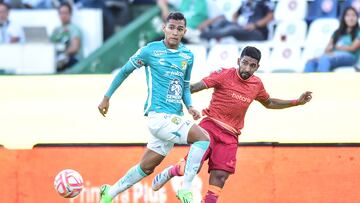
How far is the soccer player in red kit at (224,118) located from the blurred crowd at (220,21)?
200 inches

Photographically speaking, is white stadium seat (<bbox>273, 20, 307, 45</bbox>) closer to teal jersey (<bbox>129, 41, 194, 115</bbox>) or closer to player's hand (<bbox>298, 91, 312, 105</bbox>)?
player's hand (<bbox>298, 91, 312, 105</bbox>)

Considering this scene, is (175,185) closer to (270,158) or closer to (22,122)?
(270,158)

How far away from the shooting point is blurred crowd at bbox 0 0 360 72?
16.4 meters

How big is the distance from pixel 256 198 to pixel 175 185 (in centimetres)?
90

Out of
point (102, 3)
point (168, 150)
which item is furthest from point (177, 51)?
point (102, 3)

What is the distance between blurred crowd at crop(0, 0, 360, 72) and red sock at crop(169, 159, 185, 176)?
5.47 metres

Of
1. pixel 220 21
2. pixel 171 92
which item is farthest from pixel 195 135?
pixel 220 21

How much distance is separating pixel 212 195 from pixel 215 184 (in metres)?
0.14

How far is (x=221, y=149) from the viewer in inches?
450

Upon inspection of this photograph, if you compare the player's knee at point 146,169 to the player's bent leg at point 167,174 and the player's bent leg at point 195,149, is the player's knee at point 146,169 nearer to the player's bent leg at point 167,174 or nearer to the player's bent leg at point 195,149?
the player's bent leg at point 167,174

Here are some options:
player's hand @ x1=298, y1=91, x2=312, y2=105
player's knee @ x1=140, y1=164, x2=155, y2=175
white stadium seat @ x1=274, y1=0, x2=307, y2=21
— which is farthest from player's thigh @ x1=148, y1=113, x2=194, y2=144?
white stadium seat @ x1=274, y1=0, x2=307, y2=21

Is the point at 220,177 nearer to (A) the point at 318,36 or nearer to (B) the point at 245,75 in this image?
(B) the point at 245,75

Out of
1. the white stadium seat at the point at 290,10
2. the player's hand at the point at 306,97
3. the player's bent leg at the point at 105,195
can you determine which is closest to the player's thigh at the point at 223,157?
the player's hand at the point at 306,97

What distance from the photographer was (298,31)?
17.1m
